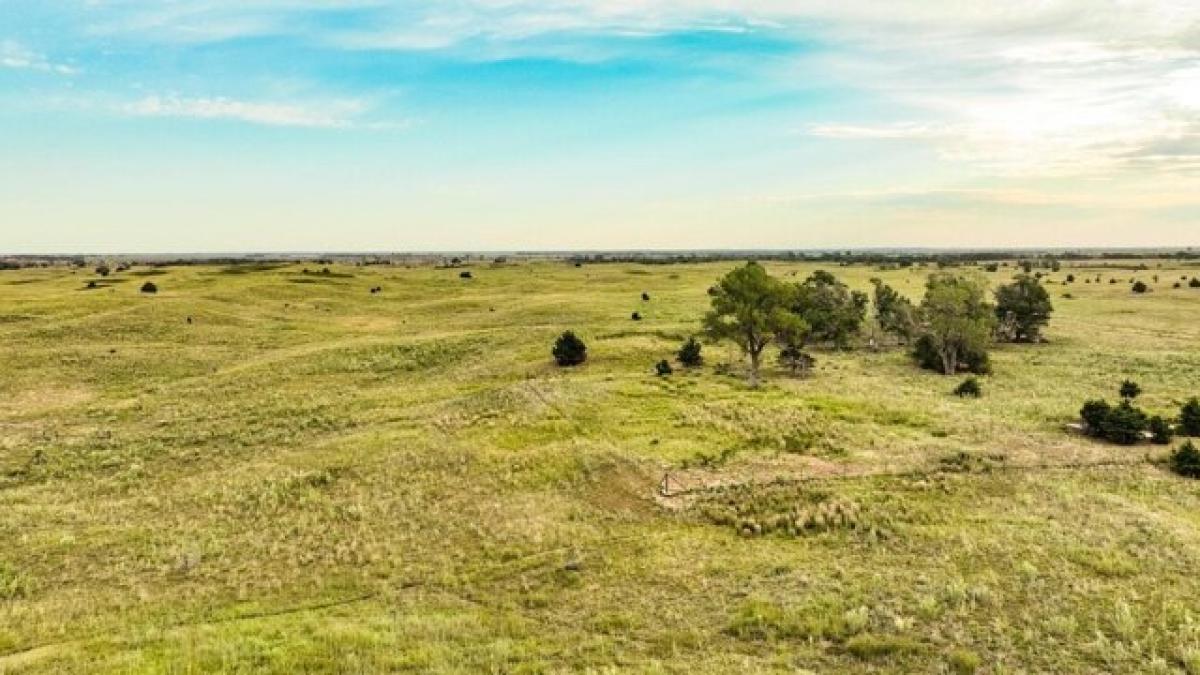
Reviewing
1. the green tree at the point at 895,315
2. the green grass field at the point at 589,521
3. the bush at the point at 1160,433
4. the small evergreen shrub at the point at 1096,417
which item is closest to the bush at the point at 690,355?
the green grass field at the point at 589,521

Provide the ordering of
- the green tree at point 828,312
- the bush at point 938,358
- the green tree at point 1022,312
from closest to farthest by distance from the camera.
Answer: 1. the bush at point 938,358
2. the green tree at point 828,312
3. the green tree at point 1022,312

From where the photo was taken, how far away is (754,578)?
971 inches

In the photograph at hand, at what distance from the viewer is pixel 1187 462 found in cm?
3469

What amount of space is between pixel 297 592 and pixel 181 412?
37226 mm

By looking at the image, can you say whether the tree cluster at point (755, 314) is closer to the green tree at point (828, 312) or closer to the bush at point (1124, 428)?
the green tree at point (828, 312)

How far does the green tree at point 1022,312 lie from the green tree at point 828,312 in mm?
14738

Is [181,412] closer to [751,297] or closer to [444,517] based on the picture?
[444,517]

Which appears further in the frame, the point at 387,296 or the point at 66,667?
the point at 387,296

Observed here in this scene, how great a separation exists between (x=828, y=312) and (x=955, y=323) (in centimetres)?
1417

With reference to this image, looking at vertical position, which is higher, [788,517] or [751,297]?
[751,297]

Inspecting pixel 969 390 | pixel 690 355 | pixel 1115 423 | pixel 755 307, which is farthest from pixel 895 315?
pixel 1115 423

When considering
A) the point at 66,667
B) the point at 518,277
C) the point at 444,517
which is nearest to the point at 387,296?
the point at 518,277

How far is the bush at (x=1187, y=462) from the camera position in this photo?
113 ft

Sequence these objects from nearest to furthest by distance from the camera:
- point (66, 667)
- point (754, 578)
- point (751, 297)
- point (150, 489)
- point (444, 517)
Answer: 1. point (66, 667)
2. point (754, 578)
3. point (444, 517)
4. point (150, 489)
5. point (751, 297)
